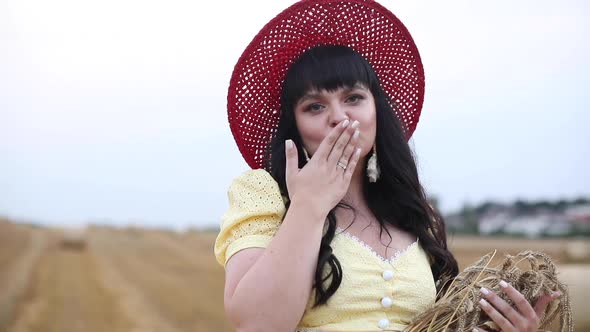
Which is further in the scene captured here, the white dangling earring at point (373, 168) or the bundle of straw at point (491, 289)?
the white dangling earring at point (373, 168)

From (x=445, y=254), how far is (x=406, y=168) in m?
0.31

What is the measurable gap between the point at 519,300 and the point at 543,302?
A: 13cm

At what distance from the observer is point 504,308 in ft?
7.31

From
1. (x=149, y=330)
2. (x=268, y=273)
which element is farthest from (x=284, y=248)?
(x=149, y=330)

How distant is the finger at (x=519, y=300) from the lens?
2217mm

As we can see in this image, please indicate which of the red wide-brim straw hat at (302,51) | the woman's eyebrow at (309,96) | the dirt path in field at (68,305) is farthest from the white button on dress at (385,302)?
the dirt path in field at (68,305)

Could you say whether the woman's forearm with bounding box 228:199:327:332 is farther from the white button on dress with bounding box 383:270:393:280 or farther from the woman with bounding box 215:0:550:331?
the white button on dress with bounding box 383:270:393:280

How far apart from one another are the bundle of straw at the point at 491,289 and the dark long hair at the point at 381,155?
0.19 m

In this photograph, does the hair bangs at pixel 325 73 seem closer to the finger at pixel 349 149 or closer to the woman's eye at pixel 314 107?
the woman's eye at pixel 314 107

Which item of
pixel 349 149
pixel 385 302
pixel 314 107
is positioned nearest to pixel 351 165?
pixel 349 149

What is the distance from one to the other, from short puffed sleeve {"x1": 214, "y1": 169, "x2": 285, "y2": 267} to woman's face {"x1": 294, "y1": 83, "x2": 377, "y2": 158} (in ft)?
0.60

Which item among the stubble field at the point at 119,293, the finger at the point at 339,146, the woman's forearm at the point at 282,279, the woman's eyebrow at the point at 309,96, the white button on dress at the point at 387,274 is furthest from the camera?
the stubble field at the point at 119,293

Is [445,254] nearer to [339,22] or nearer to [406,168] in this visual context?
[406,168]

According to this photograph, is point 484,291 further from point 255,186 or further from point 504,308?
point 255,186
